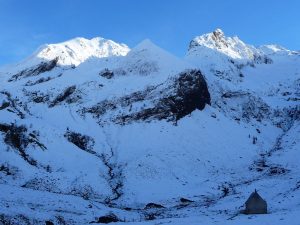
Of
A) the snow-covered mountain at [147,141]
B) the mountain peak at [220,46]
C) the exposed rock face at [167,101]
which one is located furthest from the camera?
the mountain peak at [220,46]

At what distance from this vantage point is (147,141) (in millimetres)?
68875

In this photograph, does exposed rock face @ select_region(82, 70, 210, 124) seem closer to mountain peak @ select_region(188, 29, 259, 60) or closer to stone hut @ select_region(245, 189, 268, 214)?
mountain peak @ select_region(188, 29, 259, 60)

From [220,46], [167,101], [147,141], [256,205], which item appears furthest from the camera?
[220,46]

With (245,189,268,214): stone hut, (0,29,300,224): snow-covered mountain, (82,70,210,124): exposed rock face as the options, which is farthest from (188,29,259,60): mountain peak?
(245,189,268,214): stone hut

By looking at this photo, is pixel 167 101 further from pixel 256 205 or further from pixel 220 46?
pixel 220 46

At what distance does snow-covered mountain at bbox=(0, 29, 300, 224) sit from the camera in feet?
144

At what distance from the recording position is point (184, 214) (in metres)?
42.6

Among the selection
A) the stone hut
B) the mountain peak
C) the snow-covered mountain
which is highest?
the mountain peak

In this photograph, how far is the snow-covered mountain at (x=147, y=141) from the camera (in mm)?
43938

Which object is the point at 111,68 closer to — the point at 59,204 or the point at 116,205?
the point at 116,205

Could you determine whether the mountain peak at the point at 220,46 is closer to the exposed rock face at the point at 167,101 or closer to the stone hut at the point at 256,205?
the exposed rock face at the point at 167,101

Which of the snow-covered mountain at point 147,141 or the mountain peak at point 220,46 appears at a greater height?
the mountain peak at point 220,46

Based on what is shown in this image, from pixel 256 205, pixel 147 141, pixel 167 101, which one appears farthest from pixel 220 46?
pixel 256 205

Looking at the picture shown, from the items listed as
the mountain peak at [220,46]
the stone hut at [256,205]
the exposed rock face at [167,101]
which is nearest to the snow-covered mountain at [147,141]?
the exposed rock face at [167,101]
